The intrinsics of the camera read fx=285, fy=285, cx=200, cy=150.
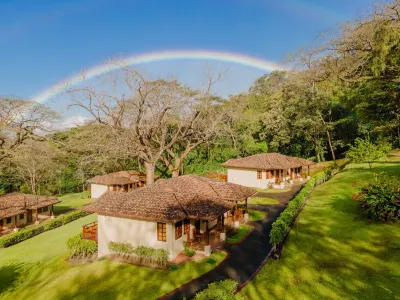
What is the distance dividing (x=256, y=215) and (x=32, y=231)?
21.6m

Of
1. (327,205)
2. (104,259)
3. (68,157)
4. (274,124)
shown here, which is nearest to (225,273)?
(104,259)

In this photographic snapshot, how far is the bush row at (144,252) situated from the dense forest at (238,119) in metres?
7.58

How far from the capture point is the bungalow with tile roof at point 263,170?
3806cm

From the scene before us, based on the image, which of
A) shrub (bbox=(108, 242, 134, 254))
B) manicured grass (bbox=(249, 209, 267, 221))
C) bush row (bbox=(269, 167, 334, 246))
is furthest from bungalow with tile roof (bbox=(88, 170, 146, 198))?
bush row (bbox=(269, 167, 334, 246))

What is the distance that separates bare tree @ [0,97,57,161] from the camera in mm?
18797

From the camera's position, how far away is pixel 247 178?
39500mm

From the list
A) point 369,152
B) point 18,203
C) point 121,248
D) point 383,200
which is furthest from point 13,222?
point 369,152

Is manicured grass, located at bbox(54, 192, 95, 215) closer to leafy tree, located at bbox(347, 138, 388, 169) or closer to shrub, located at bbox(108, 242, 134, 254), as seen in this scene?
shrub, located at bbox(108, 242, 134, 254)

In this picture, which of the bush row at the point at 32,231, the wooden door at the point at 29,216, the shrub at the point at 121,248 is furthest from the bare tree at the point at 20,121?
the wooden door at the point at 29,216

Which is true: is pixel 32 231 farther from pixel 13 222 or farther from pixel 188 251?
pixel 188 251

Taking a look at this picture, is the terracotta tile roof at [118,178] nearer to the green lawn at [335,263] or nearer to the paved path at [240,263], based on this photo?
the paved path at [240,263]

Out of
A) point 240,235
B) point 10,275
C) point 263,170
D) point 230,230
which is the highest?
point 263,170

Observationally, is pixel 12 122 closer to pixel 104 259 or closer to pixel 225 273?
pixel 104 259

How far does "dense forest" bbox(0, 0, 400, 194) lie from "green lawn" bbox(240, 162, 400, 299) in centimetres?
987
